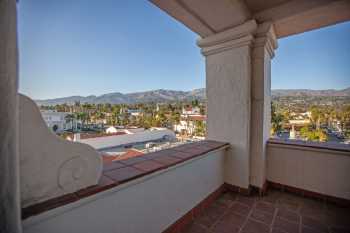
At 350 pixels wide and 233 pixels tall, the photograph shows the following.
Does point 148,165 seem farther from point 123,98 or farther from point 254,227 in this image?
point 123,98

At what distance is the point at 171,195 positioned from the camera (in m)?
1.43

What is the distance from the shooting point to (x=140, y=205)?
118 centimetres

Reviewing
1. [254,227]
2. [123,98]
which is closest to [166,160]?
[254,227]

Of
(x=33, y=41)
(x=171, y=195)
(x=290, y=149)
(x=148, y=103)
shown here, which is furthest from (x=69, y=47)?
(x=290, y=149)

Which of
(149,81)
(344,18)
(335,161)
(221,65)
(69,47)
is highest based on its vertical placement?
(149,81)

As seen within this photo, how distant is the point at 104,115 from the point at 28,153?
2278 mm

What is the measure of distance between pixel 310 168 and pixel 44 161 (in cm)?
272

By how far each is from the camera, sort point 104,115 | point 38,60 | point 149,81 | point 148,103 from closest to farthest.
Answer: point 38,60
point 104,115
point 148,103
point 149,81

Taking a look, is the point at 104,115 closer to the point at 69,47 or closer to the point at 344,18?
the point at 69,47

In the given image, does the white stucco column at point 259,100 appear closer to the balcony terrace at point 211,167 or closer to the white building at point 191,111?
the balcony terrace at point 211,167

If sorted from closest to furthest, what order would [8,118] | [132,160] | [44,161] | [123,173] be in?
[8,118] < [44,161] < [123,173] < [132,160]

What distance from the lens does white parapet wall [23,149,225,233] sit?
2.65ft

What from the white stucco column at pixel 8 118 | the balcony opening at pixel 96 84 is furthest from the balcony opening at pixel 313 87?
the white stucco column at pixel 8 118

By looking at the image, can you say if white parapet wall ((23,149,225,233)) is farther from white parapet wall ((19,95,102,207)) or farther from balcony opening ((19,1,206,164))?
balcony opening ((19,1,206,164))
